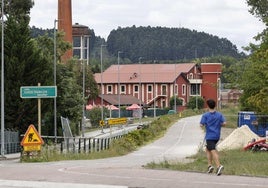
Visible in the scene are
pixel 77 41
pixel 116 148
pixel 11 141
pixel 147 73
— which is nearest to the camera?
pixel 116 148

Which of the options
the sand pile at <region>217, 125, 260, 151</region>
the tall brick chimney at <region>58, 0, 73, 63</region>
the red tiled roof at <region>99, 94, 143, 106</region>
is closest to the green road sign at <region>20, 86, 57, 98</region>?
the sand pile at <region>217, 125, 260, 151</region>

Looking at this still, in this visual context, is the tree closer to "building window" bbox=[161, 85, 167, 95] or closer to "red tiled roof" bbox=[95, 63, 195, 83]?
"red tiled roof" bbox=[95, 63, 195, 83]

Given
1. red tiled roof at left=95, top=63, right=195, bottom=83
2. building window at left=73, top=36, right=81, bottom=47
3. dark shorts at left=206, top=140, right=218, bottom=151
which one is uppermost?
building window at left=73, top=36, right=81, bottom=47

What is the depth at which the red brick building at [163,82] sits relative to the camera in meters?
137

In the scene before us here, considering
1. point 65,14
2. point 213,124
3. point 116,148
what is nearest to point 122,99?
point 65,14

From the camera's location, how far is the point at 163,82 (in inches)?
5394

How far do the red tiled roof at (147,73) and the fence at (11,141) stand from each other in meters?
91.9

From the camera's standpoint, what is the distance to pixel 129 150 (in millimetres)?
39125

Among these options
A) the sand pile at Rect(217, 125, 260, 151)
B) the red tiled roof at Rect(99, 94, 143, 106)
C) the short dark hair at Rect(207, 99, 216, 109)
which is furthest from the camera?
the red tiled roof at Rect(99, 94, 143, 106)

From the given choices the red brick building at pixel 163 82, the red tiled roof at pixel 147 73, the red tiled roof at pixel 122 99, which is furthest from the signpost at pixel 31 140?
the red tiled roof at pixel 147 73

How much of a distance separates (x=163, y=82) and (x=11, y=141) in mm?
94239

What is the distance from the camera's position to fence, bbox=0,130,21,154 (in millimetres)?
43250

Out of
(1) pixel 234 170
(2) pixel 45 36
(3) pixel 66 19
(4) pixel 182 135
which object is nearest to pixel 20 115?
(4) pixel 182 135

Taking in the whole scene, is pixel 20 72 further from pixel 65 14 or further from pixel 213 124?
pixel 65 14
